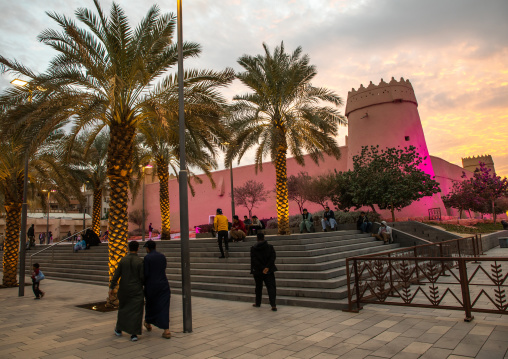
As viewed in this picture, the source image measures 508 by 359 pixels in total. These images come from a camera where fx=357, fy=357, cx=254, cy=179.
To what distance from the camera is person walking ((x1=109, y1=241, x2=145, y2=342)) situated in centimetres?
579

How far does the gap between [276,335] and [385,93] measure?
25.8m

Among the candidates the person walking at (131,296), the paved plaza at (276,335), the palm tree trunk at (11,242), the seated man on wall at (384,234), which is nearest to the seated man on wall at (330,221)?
the seated man on wall at (384,234)

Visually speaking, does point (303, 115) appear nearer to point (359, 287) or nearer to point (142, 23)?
point (142, 23)

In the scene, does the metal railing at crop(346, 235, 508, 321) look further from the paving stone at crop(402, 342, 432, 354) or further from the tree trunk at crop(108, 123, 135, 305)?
the tree trunk at crop(108, 123, 135, 305)

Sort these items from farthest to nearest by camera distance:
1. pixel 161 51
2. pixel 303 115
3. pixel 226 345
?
pixel 303 115 → pixel 161 51 → pixel 226 345

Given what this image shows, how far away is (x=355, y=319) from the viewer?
6.43 meters

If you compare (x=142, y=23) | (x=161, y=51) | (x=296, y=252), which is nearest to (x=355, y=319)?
(x=296, y=252)

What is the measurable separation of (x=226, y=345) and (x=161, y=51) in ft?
25.8

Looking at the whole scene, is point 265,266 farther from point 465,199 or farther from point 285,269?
point 465,199

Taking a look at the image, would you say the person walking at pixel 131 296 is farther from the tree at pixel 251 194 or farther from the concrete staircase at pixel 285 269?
the tree at pixel 251 194

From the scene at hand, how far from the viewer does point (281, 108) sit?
15914 mm

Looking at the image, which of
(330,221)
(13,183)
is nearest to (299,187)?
(330,221)

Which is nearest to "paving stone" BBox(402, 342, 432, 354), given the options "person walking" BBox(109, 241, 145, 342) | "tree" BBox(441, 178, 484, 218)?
"person walking" BBox(109, 241, 145, 342)

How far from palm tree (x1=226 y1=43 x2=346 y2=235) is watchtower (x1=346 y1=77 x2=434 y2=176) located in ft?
40.7
